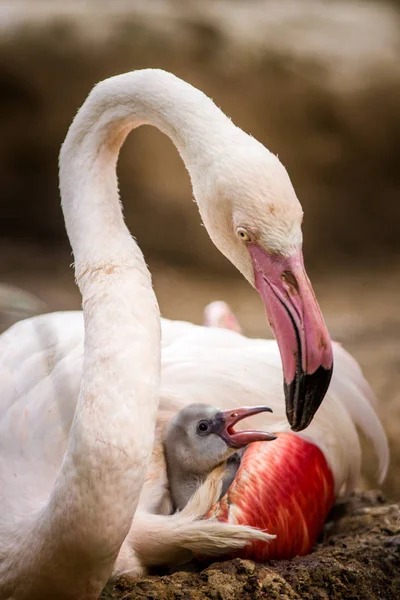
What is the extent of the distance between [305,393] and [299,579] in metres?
0.47

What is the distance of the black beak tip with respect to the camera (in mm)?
1345

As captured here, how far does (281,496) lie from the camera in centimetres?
184

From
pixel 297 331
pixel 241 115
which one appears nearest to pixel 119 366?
pixel 297 331

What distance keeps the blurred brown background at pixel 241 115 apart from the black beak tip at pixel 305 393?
2218 mm

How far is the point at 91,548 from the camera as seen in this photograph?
1.33 meters

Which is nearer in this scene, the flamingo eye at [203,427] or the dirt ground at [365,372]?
the dirt ground at [365,372]

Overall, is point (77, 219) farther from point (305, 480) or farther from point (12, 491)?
point (305, 480)

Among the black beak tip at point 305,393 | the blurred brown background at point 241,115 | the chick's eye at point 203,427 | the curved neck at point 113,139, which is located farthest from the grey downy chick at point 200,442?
the blurred brown background at point 241,115

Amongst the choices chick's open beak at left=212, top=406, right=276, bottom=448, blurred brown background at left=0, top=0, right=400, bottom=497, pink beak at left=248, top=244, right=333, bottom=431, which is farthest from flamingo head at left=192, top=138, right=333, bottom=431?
blurred brown background at left=0, top=0, right=400, bottom=497

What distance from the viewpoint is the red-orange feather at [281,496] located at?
68.6 inches

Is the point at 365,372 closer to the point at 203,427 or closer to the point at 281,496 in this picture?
the point at 281,496

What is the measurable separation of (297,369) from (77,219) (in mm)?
542

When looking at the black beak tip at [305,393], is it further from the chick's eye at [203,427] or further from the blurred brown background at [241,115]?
the blurred brown background at [241,115]

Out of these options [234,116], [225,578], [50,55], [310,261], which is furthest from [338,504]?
[50,55]
